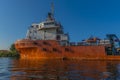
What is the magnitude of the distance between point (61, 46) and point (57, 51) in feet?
5.62

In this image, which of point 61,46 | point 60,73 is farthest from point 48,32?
point 60,73

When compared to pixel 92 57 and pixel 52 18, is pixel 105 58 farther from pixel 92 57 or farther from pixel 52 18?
pixel 52 18

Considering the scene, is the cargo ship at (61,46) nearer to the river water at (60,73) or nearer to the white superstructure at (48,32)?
the white superstructure at (48,32)

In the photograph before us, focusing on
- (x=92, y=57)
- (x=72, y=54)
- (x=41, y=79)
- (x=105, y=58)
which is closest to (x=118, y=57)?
(x=105, y=58)

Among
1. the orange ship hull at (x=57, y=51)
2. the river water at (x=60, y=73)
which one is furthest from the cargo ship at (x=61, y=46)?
the river water at (x=60, y=73)

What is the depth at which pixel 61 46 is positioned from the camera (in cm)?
4841

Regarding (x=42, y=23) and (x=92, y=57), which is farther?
(x=42, y=23)

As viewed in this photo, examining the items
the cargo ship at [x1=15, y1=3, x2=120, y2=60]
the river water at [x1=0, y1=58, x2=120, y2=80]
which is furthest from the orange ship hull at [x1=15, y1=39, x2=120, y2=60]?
the river water at [x1=0, y1=58, x2=120, y2=80]

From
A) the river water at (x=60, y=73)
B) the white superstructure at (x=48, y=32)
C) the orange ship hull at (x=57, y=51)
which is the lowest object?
the river water at (x=60, y=73)

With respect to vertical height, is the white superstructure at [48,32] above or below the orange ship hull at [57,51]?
above

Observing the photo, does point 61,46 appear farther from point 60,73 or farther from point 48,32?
point 60,73

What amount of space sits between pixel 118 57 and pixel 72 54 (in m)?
11.6

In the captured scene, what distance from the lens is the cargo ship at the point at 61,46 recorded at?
153 ft

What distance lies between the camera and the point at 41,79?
12.4 m
